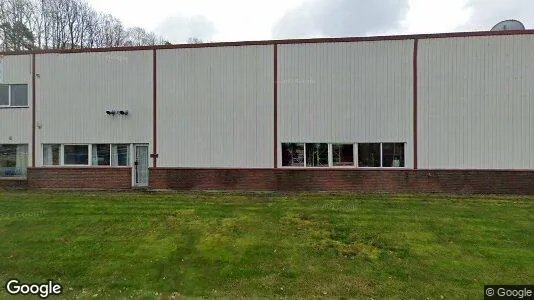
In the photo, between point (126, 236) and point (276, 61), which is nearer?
point (126, 236)

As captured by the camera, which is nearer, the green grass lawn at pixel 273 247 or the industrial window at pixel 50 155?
the green grass lawn at pixel 273 247

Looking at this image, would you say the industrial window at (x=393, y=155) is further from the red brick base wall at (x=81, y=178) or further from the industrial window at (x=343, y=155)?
the red brick base wall at (x=81, y=178)

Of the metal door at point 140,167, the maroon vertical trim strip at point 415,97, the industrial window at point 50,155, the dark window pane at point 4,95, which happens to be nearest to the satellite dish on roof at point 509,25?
the maroon vertical trim strip at point 415,97

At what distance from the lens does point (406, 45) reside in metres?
14.5

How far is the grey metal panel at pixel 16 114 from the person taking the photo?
1681 centimetres

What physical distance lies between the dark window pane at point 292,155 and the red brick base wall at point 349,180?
38cm

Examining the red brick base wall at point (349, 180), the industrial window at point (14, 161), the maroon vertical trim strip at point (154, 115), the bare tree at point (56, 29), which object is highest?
the bare tree at point (56, 29)

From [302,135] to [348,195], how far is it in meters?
3.24

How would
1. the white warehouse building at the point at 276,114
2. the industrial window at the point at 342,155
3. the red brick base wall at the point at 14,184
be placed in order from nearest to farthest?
the white warehouse building at the point at 276,114
the industrial window at the point at 342,155
the red brick base wall at the point at 14,184

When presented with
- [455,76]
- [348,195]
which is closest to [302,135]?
[348,195]

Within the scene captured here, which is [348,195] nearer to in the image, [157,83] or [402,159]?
[402,159]

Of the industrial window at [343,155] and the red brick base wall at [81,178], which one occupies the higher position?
the industrial window at [343,155]

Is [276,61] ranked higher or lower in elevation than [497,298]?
higher

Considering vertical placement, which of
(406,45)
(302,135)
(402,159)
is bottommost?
(402,159)
